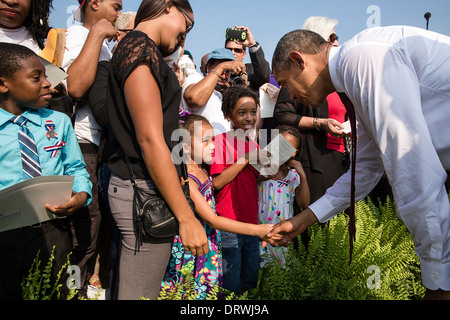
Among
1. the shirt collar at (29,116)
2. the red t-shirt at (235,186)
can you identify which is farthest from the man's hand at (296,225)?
the shirt collar at (29,116)

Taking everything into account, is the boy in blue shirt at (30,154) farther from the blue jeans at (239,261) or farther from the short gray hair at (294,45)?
the short gray hair at (294,45)

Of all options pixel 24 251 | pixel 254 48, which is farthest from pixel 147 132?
pixel 254 48

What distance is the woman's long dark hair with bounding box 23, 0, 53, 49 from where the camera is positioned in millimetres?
2650

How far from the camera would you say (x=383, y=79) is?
1394 mm

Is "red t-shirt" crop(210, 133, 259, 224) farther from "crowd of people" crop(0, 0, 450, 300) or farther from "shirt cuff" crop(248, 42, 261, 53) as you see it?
"shirt cuff" crop(248, 42, 261, 53)

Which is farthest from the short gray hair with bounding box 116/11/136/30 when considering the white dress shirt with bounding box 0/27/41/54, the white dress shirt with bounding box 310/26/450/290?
the white dress shirt with bounding box 310/26/450/290

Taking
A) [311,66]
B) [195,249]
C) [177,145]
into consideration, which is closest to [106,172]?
[177,145]

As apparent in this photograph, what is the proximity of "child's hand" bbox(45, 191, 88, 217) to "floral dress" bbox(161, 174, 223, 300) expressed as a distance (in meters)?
0.68

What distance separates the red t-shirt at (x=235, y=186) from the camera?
114 inches

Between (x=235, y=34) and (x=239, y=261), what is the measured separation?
268cm

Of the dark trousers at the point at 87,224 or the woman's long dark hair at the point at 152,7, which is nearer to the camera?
the woman's long dark hair at the point at 152,7

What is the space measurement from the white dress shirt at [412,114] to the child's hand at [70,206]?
1.69 meters

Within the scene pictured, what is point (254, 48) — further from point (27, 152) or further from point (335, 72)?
point (27, 152)

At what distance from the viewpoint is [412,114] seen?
1342 mm
